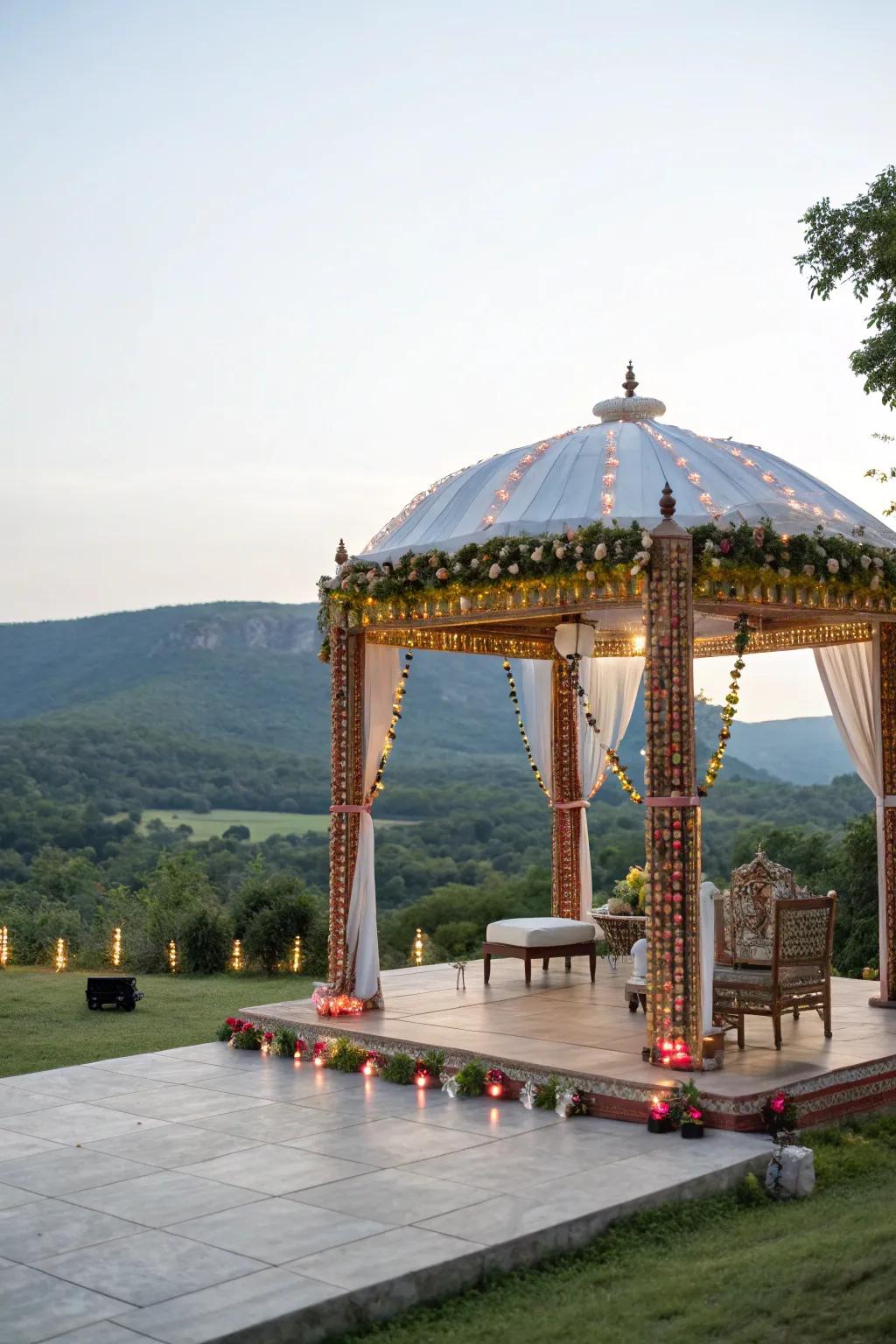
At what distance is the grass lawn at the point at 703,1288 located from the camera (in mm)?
4266

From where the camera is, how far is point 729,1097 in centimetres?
674

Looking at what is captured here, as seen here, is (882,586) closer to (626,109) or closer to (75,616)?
(626,109)

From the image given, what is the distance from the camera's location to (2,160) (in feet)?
41.2

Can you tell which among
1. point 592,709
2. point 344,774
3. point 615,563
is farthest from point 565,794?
point 615,563

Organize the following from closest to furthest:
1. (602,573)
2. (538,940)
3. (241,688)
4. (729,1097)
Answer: (729,1097), (602,573), (538,940), (241,688)

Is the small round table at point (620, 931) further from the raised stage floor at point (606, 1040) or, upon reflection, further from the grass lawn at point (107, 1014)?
the grass lawn at point (107, 1014)

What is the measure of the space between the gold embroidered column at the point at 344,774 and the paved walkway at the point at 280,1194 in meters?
1.33

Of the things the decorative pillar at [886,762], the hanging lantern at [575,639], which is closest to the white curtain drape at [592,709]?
the hanging lantern at [575,639]

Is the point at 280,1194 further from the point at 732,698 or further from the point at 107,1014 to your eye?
the point at 107,1014

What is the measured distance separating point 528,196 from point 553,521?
5349mm

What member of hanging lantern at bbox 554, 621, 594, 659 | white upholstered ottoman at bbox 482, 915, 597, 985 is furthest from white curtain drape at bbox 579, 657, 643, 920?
hanging lantern at bbox 554, 621, 594, 659

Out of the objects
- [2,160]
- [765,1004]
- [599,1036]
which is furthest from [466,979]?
[2,160]

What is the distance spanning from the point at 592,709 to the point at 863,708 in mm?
3037

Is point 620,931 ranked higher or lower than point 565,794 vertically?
lower
